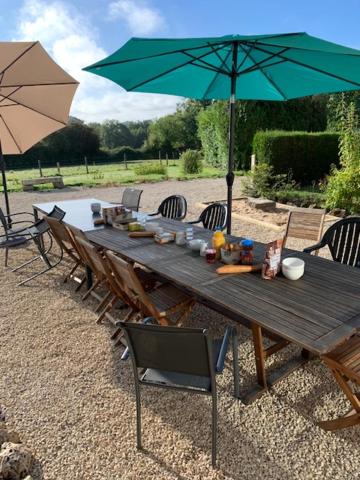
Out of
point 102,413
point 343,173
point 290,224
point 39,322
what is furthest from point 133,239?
point 343,173

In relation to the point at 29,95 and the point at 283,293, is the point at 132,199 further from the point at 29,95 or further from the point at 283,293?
the point at 283,293

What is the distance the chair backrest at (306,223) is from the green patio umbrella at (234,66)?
2.62ft

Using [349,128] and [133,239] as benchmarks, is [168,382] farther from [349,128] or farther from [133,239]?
[349,128]

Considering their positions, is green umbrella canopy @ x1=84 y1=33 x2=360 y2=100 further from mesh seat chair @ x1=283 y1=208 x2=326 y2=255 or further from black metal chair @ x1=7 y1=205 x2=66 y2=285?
black metal chair @ x1=7 y1=205 x2=66 y2=285

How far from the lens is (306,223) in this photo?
4.11m

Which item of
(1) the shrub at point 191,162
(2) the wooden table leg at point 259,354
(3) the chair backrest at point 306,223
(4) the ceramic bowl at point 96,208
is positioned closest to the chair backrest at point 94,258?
(2) the wooden table leg at point 259,354

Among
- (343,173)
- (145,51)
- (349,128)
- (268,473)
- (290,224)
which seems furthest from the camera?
(349,128)

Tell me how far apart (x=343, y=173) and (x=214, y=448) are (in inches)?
256

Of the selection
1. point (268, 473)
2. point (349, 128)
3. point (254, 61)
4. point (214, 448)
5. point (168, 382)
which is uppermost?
point (254, 61)

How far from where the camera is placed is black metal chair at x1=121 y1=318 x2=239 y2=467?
5.32 feet

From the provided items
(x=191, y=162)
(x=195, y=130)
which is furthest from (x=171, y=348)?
(x=195, y=130)

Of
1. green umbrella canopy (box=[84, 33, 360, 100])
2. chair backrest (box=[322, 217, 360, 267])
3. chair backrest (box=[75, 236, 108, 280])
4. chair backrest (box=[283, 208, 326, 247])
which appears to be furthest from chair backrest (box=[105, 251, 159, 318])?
chair backrest (box=[283, 208, 326, 247])

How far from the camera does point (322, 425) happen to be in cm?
206

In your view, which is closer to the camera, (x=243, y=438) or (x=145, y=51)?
(x=243, y=438)
